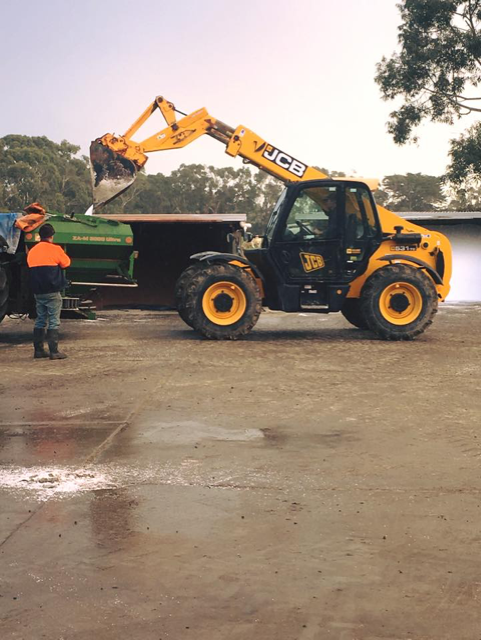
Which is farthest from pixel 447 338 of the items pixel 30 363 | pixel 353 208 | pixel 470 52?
pixel 470 52

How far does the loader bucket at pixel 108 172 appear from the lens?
60.4 ft

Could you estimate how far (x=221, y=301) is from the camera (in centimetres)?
1398

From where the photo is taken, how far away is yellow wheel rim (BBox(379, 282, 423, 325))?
13969 mm

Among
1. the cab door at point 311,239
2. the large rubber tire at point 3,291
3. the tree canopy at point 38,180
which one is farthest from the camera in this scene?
the tree canopy at point 38,180

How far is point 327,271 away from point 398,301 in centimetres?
121

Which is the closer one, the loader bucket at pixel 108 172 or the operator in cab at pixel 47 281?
the operator in cab at pixel 47 281

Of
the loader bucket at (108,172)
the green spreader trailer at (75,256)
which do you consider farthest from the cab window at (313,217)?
the loader bucket at (108,172)

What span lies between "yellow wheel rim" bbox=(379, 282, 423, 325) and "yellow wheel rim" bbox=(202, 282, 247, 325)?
2.22m

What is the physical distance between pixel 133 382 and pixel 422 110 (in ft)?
84.9

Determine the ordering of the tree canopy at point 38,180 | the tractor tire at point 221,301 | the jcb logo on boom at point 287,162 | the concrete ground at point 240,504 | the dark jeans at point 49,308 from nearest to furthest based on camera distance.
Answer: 1. the concrete ground at point 240,504
2. the dark jeans at point 49,308
3. the tractor tire at point 221,301
4. the jcb logo on boom at point 287,162
5. the tree canopy at point 38,180

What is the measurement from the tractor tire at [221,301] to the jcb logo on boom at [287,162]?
4.35 metres

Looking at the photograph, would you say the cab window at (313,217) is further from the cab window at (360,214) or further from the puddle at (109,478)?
the puddle at (109,478)

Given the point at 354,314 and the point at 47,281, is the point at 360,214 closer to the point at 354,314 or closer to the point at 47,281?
the point at 354,314

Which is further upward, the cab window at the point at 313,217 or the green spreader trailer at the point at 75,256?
the cab window at the point at 313,217
